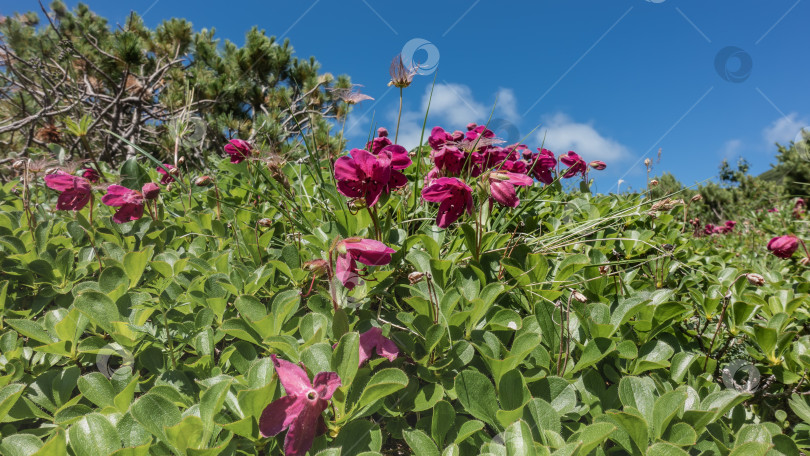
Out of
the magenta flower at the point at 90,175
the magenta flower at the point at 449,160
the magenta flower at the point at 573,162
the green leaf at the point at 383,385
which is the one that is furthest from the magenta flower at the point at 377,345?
the magenta flower at the point at 90,175

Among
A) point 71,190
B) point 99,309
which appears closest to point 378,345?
point 99,309

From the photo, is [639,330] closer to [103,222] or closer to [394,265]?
[394,265]

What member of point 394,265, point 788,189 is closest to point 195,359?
point 394,265

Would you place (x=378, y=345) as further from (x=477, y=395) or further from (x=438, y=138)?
(x=438, y=138)

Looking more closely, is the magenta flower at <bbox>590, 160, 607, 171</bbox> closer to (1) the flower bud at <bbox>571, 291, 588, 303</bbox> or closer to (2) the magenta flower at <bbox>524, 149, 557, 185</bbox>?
(2) the magenta flower at <bbox>524, 149, 557, 185</bbox>

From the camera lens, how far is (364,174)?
0.98 metres

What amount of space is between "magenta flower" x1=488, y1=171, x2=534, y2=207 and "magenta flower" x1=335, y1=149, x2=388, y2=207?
0.80 feet

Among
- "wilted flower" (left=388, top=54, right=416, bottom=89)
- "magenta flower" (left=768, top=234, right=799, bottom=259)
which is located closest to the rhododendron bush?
"magenta flower" (left=768, top=234, right=799, bottom=259)

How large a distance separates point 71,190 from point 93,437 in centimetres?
100

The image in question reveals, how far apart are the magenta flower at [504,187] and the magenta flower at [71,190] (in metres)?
1.22

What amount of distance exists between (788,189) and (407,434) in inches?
537

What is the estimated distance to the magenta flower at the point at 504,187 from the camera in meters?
→ 0.97

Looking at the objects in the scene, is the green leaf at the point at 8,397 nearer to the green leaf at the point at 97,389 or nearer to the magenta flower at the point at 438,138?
the green leaf at the point at 97,389

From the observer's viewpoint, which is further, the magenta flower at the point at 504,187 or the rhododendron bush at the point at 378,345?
the magenta flower at the point at 504,187
